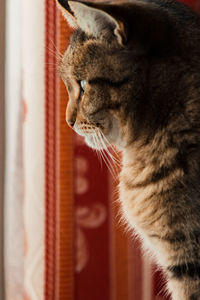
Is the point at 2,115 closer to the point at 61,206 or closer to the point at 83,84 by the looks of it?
the point at 61,206

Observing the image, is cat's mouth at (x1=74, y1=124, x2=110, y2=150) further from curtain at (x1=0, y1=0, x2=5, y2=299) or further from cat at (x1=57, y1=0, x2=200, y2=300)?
curtain at (x1=0, y1=0, x2=5, y2=299)

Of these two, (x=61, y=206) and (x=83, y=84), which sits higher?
(x=83, y=84)

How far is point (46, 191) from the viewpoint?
947 millimetres

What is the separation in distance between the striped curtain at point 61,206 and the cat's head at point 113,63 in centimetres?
22

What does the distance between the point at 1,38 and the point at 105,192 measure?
492mm

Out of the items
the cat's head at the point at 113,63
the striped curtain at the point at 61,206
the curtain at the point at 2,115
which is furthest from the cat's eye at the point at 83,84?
the curtain at the point at 2,115

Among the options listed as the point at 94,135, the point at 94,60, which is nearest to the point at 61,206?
the point at 94,135

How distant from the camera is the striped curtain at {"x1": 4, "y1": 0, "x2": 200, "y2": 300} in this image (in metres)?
0.93

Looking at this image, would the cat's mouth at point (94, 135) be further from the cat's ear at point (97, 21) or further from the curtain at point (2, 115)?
the curtain at point (2, 115)

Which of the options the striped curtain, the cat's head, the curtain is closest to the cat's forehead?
the cat's head

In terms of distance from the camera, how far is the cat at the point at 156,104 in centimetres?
64

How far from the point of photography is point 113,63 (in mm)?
658

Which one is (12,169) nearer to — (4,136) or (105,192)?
(4,136)

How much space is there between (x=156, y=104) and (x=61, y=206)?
36 centimetres
